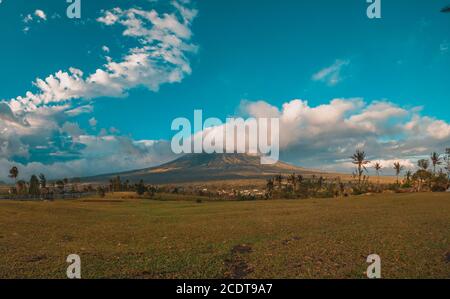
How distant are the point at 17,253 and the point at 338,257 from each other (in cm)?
2044

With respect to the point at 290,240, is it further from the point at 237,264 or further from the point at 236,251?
the point at 237,264

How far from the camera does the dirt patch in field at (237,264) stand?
57.1ft

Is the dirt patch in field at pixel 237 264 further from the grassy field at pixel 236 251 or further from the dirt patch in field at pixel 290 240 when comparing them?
the dirt patch in field at pixel 290 240

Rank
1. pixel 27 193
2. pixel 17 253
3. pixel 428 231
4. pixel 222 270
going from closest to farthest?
pixel 222 270
pixel 17 253
pixel 428 231
pixel 27 193

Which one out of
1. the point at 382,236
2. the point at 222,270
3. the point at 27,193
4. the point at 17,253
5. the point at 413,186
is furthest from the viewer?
the point at 27,193

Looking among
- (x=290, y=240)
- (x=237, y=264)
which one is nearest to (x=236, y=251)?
(x=237, y=264)

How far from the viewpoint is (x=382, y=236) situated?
27.6m

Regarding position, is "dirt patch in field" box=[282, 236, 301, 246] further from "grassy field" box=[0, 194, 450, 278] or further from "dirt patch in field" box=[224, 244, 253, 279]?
"dirt patch in field" box=[224, 244, 253, 279]

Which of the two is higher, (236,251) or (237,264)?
(237,264)

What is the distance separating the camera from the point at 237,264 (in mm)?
19453

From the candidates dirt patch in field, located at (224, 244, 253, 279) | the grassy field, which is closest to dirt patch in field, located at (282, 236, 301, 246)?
the grassy field

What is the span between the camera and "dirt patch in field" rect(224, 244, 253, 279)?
57.1 feet

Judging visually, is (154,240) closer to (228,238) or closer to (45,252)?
(228,238)
